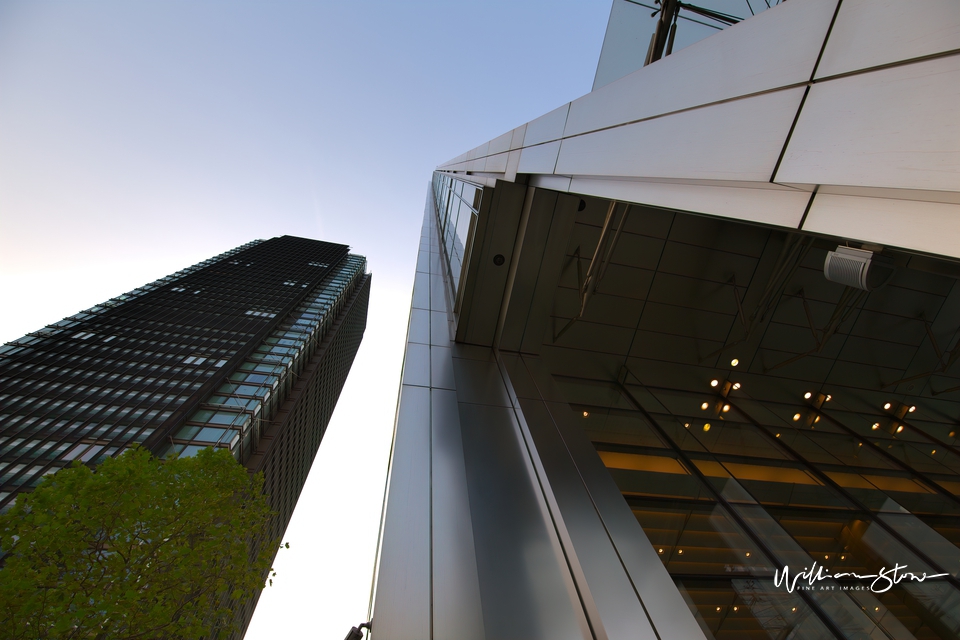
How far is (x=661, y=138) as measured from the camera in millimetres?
2490

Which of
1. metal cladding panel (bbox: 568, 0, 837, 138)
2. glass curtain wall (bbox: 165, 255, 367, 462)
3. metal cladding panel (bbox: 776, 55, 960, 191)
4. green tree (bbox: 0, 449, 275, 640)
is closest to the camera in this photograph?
metal cladding panel (bbox: 776, 55, 960, 191)

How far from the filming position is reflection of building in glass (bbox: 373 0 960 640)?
1406 millimetres

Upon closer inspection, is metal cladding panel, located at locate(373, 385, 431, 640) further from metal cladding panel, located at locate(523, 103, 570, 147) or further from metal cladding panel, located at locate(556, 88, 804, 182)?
metal cladding panel, located at locate(523, 103, 570, 147)

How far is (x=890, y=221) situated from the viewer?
1243mm

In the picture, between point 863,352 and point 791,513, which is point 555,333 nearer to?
point 791,513

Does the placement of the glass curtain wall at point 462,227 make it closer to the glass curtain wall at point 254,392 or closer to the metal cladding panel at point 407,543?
the metal cladding panel at point 407,543

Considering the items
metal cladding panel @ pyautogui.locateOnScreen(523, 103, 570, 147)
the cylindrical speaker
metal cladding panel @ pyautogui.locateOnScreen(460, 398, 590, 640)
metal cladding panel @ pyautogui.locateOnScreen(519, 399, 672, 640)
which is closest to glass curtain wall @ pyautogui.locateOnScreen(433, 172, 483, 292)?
metal cladding panel @ pyautogui.locateOnScreen(523, 103, 570, 147)

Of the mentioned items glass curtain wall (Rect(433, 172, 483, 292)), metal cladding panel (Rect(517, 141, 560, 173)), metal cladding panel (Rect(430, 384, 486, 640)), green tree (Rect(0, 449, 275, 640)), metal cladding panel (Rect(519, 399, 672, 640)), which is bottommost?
green tree (Rect(0, 449, 275, 640))

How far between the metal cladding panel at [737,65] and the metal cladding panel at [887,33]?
0.09m

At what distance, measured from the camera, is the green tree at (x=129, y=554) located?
17.2 feet

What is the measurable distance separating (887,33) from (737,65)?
79cm

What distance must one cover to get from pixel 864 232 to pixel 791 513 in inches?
201

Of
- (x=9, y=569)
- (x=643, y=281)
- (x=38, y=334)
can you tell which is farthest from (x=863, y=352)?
(x=38, y=334)

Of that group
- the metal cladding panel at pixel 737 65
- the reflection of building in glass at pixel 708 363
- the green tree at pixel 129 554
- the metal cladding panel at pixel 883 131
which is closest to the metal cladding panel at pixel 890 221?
the reflection of building in glass at pixel 708 363
